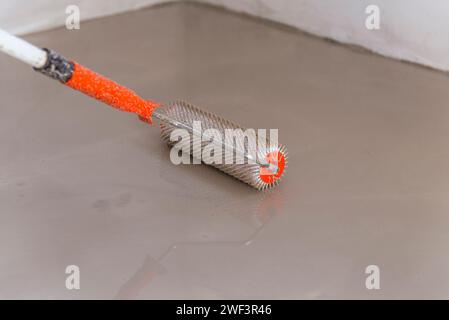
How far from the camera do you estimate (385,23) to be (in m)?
1.78

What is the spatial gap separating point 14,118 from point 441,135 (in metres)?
0.99

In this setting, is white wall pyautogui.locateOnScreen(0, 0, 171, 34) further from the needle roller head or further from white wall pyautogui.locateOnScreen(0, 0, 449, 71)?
the needle roller head

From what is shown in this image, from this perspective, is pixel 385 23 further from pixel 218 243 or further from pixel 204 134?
pixel 218 243

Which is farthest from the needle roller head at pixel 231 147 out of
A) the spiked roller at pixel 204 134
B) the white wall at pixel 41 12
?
the white wall at pixel 41 12

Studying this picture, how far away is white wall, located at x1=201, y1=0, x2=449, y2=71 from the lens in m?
1.69

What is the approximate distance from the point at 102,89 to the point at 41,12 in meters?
0.87

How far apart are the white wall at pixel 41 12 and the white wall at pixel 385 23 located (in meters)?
0.47

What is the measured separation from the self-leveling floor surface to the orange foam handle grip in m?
0.17

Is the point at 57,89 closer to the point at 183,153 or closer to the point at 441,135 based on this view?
the point at 183,153

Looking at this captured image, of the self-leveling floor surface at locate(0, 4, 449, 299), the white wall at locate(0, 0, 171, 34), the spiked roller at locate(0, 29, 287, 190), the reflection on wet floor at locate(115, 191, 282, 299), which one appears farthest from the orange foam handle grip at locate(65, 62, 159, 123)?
the white wall at locate(0, 0, 171, 34)

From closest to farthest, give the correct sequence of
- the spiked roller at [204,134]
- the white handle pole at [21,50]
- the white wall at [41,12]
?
1. the white handle pole at [21,50]
2. the spiked roller at [204,134]
3. the white wall at [41,12]

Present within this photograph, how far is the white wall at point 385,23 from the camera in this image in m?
1.69

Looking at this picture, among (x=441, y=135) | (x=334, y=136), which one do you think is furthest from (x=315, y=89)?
(x=441, y=135)

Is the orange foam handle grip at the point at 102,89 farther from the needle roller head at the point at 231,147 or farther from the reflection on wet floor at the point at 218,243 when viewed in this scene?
the reflection on wet floor at the point at 218,243
